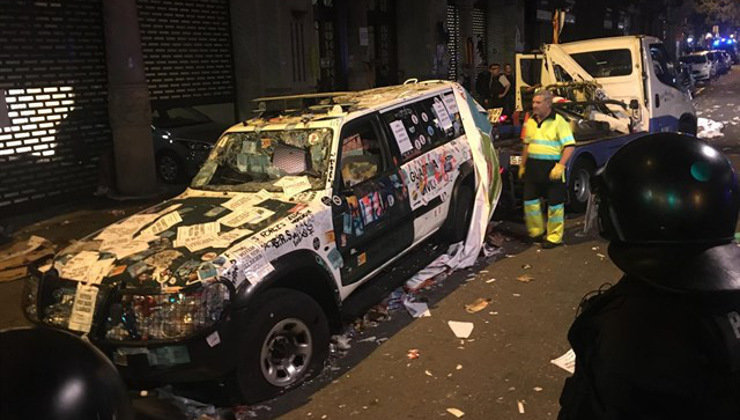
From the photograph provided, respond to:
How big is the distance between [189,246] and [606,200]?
3115mm

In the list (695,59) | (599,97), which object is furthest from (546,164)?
(695,59)

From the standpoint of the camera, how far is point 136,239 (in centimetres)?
448

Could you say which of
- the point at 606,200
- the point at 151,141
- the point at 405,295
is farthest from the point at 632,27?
the point at 606,200

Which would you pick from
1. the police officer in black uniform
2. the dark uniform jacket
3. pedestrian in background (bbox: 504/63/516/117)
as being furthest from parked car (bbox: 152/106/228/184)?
the dark uniform jacket

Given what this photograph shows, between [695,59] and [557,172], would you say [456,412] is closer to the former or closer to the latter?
[557,172]

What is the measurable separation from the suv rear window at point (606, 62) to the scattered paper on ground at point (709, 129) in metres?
4.78

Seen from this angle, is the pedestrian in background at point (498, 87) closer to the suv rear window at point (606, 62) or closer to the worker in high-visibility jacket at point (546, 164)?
the suv rear window at point (606, 62)

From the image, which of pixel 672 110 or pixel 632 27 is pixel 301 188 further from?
pixel 632 27

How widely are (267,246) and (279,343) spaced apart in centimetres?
67

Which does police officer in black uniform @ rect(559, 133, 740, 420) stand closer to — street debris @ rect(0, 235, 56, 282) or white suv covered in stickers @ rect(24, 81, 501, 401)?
white suv covered in stickers @ rect(24, 81, 501, 401)

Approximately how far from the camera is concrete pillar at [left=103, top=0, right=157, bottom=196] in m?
Result: 10.3

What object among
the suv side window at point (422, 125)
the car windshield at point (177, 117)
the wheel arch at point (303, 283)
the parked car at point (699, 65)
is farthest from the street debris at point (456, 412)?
the parked car at point (699, 65)

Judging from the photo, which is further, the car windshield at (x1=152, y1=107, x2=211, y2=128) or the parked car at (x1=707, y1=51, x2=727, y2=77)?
the parked car at (x1=707, y1=51, x2=727, y2=77)

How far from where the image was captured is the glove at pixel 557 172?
285 inches
